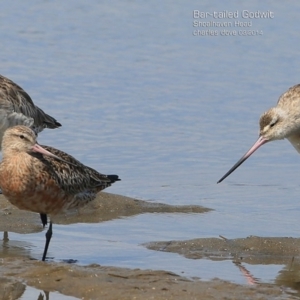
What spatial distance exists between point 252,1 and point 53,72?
4.01 m

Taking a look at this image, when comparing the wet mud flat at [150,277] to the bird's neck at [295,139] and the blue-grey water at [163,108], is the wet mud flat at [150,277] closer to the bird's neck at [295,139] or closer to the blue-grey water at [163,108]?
the blue-grey water at [163,108]

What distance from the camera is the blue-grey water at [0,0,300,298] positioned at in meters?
9.09

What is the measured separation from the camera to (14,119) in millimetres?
10555

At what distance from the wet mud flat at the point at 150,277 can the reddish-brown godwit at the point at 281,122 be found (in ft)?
3.64

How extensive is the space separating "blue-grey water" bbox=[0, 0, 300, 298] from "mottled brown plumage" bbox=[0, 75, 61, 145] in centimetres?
38

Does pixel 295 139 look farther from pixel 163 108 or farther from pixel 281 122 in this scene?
pixel 163 108

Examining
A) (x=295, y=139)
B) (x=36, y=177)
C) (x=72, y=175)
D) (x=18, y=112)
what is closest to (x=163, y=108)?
(x=18, y=112)

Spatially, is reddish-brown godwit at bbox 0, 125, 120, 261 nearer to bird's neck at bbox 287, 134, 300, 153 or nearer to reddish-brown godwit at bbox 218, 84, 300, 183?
reddish-brown godwit at bbox 218, 84, 300, 183

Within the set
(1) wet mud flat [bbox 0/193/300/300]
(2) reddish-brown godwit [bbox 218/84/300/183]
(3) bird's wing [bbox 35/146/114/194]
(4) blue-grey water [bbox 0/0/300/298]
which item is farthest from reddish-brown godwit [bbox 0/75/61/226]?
(2) reddish-brown godwit [bbox 218/84/300/183]


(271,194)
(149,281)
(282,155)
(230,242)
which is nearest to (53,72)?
(282,155)

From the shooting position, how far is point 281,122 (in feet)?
31.1

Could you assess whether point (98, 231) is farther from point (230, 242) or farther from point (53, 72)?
point (53, 72)

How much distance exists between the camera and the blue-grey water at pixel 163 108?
9.09 meters

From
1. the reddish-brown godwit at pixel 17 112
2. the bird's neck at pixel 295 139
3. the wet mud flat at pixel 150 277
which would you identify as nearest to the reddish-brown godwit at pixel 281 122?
the bird's neck at pixel 295 139
